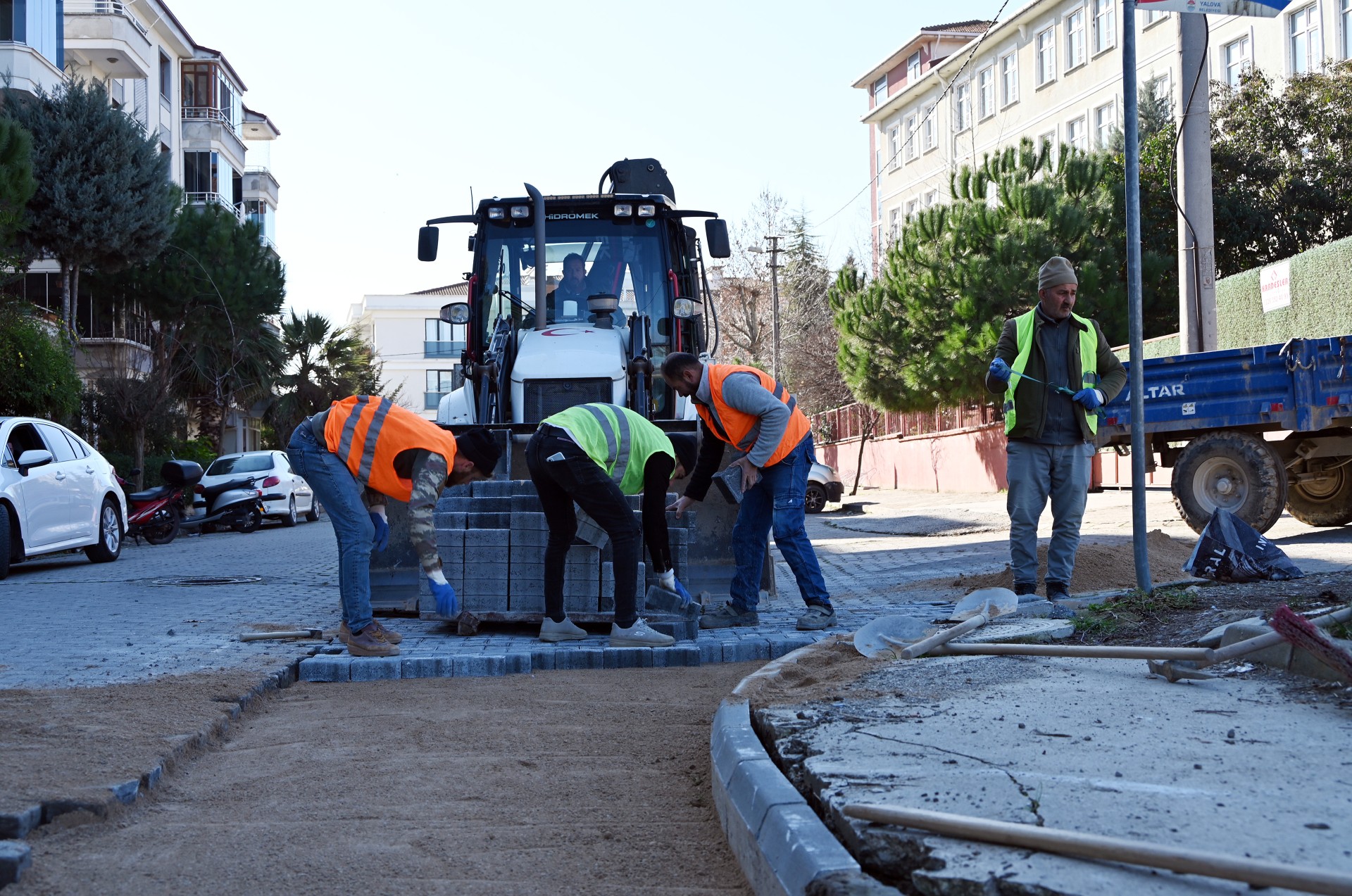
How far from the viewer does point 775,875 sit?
3.13 meters

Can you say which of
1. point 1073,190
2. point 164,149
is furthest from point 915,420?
point 164,149

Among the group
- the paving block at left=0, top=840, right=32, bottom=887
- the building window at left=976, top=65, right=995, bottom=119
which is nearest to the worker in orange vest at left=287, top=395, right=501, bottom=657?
the paving block at left=0, top=840, right=32, bottom=887

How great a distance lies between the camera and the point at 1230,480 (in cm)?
1280

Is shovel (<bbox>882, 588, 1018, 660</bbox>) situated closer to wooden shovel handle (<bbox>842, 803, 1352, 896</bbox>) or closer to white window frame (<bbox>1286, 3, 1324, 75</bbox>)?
wooden shovel handle (<bbox>842, 803, 1352, 896</bbox>)

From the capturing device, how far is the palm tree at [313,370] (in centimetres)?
4097

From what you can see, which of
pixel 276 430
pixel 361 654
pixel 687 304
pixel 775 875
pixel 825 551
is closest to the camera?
pixel 775 875

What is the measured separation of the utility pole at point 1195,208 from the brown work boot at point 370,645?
10.1 m

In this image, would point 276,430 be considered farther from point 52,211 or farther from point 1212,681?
point 1212,681

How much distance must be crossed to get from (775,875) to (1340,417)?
10938mm

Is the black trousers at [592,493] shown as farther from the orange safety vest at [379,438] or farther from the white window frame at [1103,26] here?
the white window frame at [1103,26]

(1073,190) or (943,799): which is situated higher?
(1073,190)

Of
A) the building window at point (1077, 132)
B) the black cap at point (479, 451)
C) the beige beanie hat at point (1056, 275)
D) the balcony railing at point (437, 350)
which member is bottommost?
the black cap at point (479, 451)

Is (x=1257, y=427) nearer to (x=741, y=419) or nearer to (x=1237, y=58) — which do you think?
(x=741, y=419)

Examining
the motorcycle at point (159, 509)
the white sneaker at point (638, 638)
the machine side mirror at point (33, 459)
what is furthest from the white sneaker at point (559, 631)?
the motorcycle at point (159, 509)
